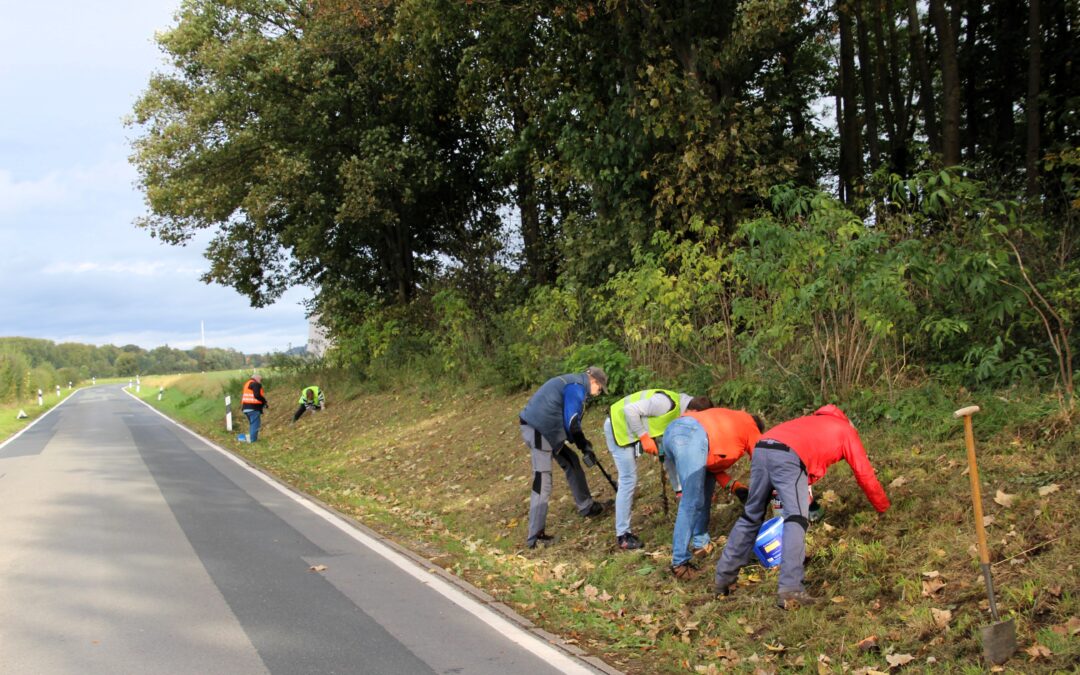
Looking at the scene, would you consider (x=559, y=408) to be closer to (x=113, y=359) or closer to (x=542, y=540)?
(x=542, y=540)

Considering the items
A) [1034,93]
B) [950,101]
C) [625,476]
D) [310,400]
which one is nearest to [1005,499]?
[625,476]

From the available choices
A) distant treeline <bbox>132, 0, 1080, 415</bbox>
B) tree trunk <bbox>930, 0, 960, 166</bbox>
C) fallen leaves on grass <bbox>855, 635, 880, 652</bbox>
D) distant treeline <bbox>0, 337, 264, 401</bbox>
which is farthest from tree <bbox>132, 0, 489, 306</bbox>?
distant treeline <bbox>0, 337, 264, 401</bbox>

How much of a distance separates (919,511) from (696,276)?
5.34 metres

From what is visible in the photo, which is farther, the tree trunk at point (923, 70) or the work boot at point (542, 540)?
the tree trunk at point (923, 70)

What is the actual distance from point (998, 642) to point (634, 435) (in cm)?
338

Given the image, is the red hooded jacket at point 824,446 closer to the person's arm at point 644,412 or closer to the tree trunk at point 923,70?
the person's arm at point 644,412

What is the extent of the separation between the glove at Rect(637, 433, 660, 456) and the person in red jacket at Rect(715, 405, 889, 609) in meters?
1.26

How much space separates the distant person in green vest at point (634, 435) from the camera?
23.1ft

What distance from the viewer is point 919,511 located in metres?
5.86

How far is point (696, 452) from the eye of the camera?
6266 mm

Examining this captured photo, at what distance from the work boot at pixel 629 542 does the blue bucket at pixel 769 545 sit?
157 cm

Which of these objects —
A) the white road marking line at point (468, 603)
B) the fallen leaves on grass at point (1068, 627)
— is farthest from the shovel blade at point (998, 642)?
the white road marking line at point (468, 603)

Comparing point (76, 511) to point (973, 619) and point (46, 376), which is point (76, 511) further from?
point (46, 376)

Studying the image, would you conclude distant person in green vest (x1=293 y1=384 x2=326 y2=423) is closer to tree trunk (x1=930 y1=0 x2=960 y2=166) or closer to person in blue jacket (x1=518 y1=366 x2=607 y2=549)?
person in blue jacket (x1=518 y1=366 x2=607 y2=549)
